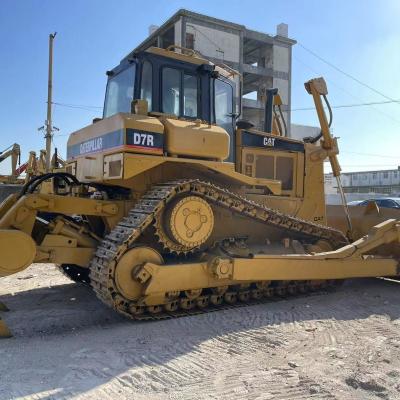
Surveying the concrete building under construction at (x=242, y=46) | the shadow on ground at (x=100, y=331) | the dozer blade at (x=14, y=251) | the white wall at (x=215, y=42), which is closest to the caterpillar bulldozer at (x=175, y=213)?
the dozer blade at (x=14, y=251)

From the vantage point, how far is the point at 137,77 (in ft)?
18.6

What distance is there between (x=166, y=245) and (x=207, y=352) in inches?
56.4

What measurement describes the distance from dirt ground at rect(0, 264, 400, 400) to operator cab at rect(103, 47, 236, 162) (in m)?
2.59

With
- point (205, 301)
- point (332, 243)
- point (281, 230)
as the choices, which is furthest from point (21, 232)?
point (332, 243)

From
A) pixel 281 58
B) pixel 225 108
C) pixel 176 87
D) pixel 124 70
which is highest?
pixel 281 58

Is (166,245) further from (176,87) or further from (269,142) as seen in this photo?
(269,142)

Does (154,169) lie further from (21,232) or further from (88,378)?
(88,378)

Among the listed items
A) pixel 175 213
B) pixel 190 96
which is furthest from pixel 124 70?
pixel 175 213

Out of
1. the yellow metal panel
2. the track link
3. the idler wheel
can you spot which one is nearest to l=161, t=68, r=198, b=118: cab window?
the yellow metal panel

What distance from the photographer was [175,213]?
5.09 meters

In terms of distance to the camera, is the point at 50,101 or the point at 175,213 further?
the point at 50,101

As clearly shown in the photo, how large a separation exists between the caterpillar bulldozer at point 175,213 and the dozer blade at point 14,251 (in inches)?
0.4

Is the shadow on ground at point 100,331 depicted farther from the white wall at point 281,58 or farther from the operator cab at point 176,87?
the white wall at point 281,58

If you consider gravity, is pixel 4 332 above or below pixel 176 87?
below
